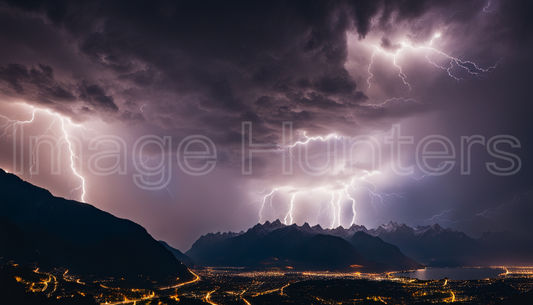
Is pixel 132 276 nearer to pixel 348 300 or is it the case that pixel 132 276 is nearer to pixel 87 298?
pixel 87 298

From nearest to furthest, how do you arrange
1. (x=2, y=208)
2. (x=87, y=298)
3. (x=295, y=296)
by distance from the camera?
(x=87, y=298), (x=295, y=296), (x=2, y=208)

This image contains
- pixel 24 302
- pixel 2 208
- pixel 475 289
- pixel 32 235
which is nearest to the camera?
pixel 24 302

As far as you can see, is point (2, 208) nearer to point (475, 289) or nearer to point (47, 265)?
point (47, 265)

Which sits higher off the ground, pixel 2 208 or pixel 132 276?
pixel 2 208

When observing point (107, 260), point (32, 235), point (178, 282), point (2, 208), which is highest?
point (2, 208)

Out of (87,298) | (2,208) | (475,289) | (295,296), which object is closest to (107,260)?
(2,208)

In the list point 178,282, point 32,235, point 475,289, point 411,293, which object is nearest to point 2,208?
point 32,235

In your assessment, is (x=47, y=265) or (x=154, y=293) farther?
(x=47, y=265)

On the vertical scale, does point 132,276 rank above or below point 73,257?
below

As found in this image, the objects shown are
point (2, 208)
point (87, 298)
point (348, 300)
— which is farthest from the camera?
point (2, 208)
